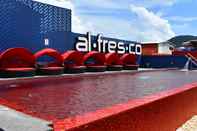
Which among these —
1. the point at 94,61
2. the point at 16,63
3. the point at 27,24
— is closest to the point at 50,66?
the point at 16,63

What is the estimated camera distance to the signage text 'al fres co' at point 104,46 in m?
28.1

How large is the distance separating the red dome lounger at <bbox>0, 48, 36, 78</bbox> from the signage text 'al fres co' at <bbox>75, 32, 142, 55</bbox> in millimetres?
8435

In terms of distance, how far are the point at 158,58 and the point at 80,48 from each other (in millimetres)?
14346

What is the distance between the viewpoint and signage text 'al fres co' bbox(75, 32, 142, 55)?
92.0 feet

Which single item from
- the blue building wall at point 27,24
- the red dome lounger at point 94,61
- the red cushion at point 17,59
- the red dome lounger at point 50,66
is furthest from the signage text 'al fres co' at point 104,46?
the red cushion at point 17,59

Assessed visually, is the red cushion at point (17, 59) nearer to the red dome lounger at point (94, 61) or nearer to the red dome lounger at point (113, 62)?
the red dome lounger at point (94, 61)

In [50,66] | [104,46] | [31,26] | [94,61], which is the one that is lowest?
[50,66]

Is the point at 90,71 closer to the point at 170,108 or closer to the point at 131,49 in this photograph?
the point at 131,49

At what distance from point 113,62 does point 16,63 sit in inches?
402

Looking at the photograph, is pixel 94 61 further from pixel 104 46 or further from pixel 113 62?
pixel 104 46

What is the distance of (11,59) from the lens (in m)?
18.5

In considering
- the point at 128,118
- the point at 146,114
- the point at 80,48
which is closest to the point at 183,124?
the point at 146,114

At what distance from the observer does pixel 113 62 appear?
27.6 meters

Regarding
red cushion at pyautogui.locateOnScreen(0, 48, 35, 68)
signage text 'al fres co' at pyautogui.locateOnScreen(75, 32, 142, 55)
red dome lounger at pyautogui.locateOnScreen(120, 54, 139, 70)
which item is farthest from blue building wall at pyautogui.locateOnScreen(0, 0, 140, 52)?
red dome lounger at pyautogui.locateOnScreen(120, 54, 139, 70)
